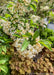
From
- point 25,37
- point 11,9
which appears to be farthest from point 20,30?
A: point 11,9

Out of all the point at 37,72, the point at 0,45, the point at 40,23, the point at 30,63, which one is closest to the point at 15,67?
the point at 30,63

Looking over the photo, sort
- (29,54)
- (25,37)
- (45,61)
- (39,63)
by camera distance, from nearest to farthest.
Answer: (25,37), (29,54), (39,63), (45,61)

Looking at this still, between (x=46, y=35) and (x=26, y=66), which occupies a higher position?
(x=26, y=66)

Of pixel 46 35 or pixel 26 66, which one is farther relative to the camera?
pixel 46 35

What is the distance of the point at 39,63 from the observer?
187 cm

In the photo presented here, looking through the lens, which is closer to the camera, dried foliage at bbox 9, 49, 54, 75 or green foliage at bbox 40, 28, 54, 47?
dried foliage at bbox 9, 49, 54, 75

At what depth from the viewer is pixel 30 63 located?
1.79m

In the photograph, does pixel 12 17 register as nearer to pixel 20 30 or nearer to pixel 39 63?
pixel 20 30

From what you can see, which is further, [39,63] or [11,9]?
[39,63]

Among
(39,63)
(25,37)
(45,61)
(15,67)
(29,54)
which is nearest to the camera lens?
(25,37)

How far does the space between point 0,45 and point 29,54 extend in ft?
1.34

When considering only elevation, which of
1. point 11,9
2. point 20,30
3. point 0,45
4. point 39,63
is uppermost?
point 11,9

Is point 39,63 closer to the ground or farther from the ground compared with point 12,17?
closer to the ground

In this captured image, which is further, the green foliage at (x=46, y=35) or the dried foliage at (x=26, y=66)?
the green foliage at (x=46, y=35)
